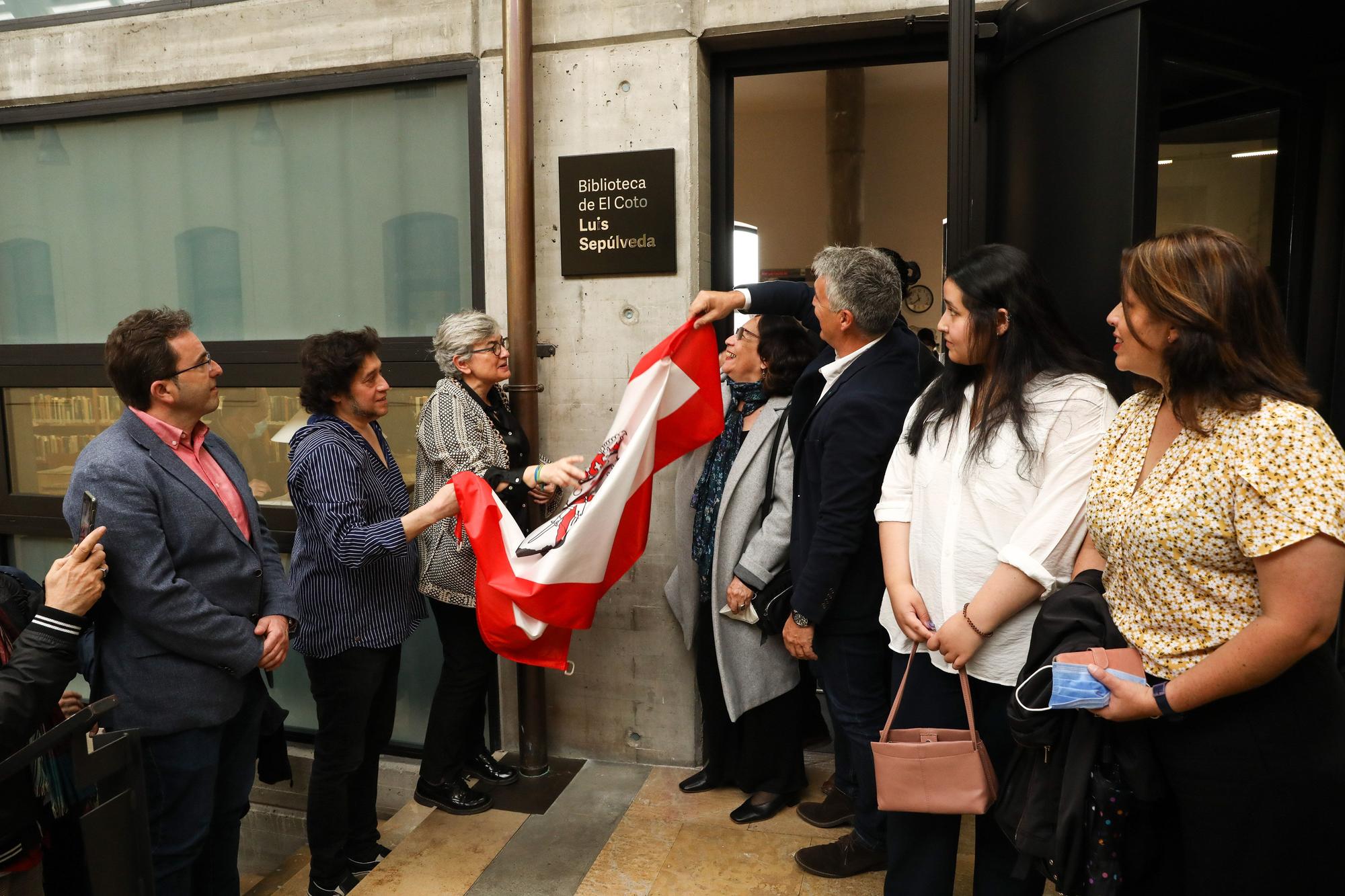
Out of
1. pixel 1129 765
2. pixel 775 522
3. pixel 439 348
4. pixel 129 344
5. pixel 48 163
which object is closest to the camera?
pixel 1129 765

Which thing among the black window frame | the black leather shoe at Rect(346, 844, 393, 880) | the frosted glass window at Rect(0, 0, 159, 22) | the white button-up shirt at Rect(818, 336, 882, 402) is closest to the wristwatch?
the white button-up shirt at Rect(818, 336, 882, 402)

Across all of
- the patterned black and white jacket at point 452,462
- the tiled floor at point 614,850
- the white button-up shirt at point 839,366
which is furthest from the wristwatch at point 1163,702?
the patterned black and white jacket at point 452,462

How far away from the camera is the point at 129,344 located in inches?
102

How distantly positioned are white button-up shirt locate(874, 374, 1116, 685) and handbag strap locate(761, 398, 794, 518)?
2.98 ft

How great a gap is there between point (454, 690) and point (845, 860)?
1602mm

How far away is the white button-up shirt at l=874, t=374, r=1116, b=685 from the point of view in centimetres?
218

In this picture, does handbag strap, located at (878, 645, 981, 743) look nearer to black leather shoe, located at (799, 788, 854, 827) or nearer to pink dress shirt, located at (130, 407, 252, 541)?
black leather shoe, located at (799, 788, 854, 827)

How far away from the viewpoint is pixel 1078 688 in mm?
1803

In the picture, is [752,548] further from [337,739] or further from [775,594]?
[337,739]

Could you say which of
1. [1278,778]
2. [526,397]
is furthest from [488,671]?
[1278,778]

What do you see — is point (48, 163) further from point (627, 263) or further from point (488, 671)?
point (488, 671)

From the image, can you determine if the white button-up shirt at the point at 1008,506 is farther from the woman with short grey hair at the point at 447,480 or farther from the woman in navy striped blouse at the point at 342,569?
the woman in navy striped blouse at the point at 342,569

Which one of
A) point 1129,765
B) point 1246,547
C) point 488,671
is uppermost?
point 1246,547

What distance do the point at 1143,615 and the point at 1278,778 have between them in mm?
359
